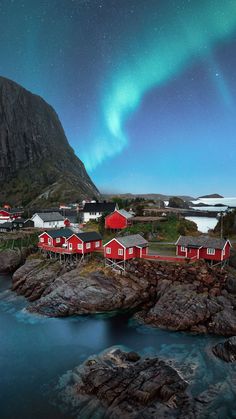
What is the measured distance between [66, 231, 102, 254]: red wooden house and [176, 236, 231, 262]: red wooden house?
46.8 feet

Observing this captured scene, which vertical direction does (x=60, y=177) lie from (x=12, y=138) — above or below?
below

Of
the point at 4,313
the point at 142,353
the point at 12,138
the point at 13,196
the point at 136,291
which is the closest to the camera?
the point at 142,353

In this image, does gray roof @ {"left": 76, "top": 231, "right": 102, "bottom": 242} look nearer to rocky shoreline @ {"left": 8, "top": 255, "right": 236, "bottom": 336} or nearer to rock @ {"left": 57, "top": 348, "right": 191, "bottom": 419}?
rocky shoreline @ {"left": 8, "top": 255, "right": 236, "bottom": 336}

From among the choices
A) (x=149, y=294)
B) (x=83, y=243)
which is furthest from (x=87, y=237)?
(x=149, y=294)

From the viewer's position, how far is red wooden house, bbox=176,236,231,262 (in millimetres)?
37281

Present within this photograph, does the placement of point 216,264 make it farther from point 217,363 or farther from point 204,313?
point 217,363

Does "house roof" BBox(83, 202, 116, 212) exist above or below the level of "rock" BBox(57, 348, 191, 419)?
above

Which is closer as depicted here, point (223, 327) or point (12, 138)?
point (223, 327)

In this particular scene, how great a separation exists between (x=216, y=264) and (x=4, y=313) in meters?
28.0

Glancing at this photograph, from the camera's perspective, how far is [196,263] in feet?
122

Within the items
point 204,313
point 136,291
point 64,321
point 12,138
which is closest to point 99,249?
point 136,291

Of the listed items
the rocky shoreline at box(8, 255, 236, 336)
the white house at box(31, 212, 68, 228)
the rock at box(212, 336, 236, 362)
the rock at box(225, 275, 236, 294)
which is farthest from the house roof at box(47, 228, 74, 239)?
the rock at box(212, 336, 236, 362)

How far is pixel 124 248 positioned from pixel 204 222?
39871 mm

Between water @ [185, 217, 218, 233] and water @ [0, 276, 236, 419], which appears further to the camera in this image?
water @ [185, 217, 218, 233]
